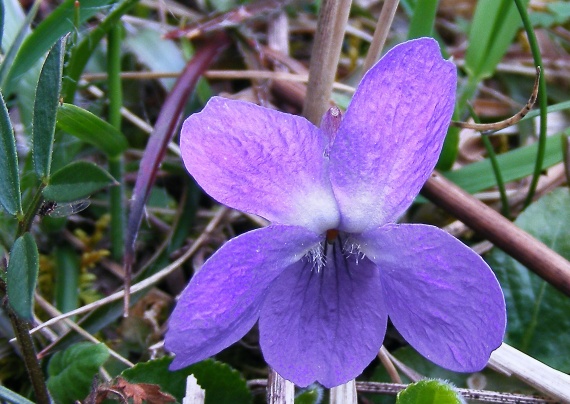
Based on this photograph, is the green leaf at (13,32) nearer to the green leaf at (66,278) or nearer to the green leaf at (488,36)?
the green leaf at (66,278)

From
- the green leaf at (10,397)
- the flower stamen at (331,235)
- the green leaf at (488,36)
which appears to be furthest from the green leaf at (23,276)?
the green leaf at (488,36)

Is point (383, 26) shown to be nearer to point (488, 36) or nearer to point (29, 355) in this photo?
point (488, 36)

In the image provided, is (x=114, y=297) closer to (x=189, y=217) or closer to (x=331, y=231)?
(x=189, y=217)

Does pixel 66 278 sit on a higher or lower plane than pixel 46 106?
lower

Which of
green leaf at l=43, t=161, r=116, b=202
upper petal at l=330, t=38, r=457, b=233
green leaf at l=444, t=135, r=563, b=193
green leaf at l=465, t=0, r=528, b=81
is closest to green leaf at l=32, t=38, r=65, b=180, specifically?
green leaf at l=43, t=161, r=116, b=202

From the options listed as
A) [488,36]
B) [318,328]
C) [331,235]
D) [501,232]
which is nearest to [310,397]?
[318,328]

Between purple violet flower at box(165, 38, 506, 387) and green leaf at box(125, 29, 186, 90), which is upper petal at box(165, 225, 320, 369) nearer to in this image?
purple violet flower at box(165, 38, 506, 387)
